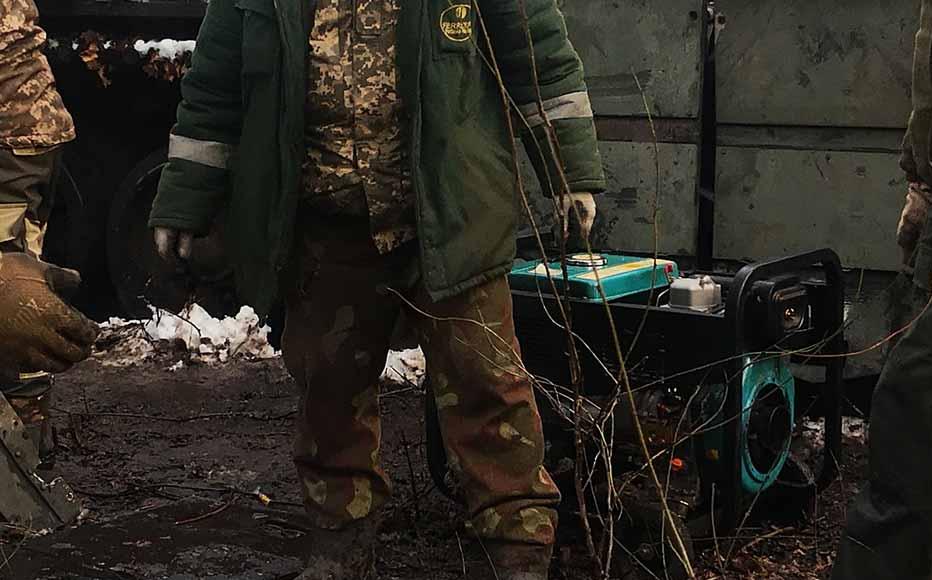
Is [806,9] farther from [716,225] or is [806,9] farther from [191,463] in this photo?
[191,463]

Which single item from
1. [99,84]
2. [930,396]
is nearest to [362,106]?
[930,396]

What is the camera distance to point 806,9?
17.1ft

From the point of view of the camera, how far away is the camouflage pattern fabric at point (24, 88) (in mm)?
4180

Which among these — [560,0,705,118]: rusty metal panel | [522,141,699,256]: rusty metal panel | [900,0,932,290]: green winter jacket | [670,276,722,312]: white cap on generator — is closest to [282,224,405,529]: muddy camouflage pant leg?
[670,276,722,312]: white cap on generator

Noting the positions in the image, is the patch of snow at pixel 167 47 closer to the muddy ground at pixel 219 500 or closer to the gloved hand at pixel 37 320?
the muddy ground at pixel 219 500

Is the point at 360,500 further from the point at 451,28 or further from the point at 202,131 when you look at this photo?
the point at 451,28

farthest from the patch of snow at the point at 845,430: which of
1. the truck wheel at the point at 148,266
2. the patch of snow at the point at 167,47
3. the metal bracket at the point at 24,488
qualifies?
the patch of snow at the point at 167,47

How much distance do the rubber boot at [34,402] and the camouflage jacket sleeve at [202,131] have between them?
3.93 feet

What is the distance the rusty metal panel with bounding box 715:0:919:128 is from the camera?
16.8 feet

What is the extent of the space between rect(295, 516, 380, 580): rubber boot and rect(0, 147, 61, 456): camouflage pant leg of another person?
1268mm

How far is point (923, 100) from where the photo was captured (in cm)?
369

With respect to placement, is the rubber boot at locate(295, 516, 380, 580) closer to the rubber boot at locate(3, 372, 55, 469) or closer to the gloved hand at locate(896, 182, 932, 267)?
the rubber boot at locate(3, 372, 55, 469)

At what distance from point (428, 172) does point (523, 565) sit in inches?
38.3

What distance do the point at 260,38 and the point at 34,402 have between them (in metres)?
1.74
